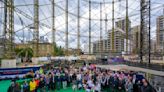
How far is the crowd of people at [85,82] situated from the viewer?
9.88 metres

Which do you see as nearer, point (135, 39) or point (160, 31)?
point (160, 31)

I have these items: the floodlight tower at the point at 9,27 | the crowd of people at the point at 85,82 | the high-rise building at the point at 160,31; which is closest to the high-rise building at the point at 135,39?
the high-rise building at the point at 160,31

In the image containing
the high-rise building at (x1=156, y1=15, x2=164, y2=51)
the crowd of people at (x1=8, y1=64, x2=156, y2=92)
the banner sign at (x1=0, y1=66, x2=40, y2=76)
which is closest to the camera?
the crowd of people at (x1=8, y1=64, x2=156, y2=92)

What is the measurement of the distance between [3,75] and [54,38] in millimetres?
11408

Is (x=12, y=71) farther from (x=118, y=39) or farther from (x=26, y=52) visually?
(x=118, y=39)

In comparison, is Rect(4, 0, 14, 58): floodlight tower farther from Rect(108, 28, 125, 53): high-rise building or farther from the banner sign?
Rect(108, 28, 125, 53): high-rise building

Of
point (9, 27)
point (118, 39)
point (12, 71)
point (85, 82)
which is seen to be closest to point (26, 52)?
point (9, 27)

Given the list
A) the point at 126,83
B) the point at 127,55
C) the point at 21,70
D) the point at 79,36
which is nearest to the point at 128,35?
the point at 127,55

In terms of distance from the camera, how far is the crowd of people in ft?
32.4

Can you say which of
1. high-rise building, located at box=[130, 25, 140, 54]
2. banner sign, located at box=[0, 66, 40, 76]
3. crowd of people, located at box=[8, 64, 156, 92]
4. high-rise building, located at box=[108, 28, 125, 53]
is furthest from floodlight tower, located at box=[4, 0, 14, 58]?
high-rise building, located at box=[108, 28, 125, 53]

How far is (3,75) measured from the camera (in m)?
15.2

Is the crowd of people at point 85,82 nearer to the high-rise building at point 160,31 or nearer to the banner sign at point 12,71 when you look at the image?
the banner sign at point 12,71

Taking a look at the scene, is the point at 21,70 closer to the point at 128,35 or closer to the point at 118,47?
the point at 128,35

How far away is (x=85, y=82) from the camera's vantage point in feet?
39.5
